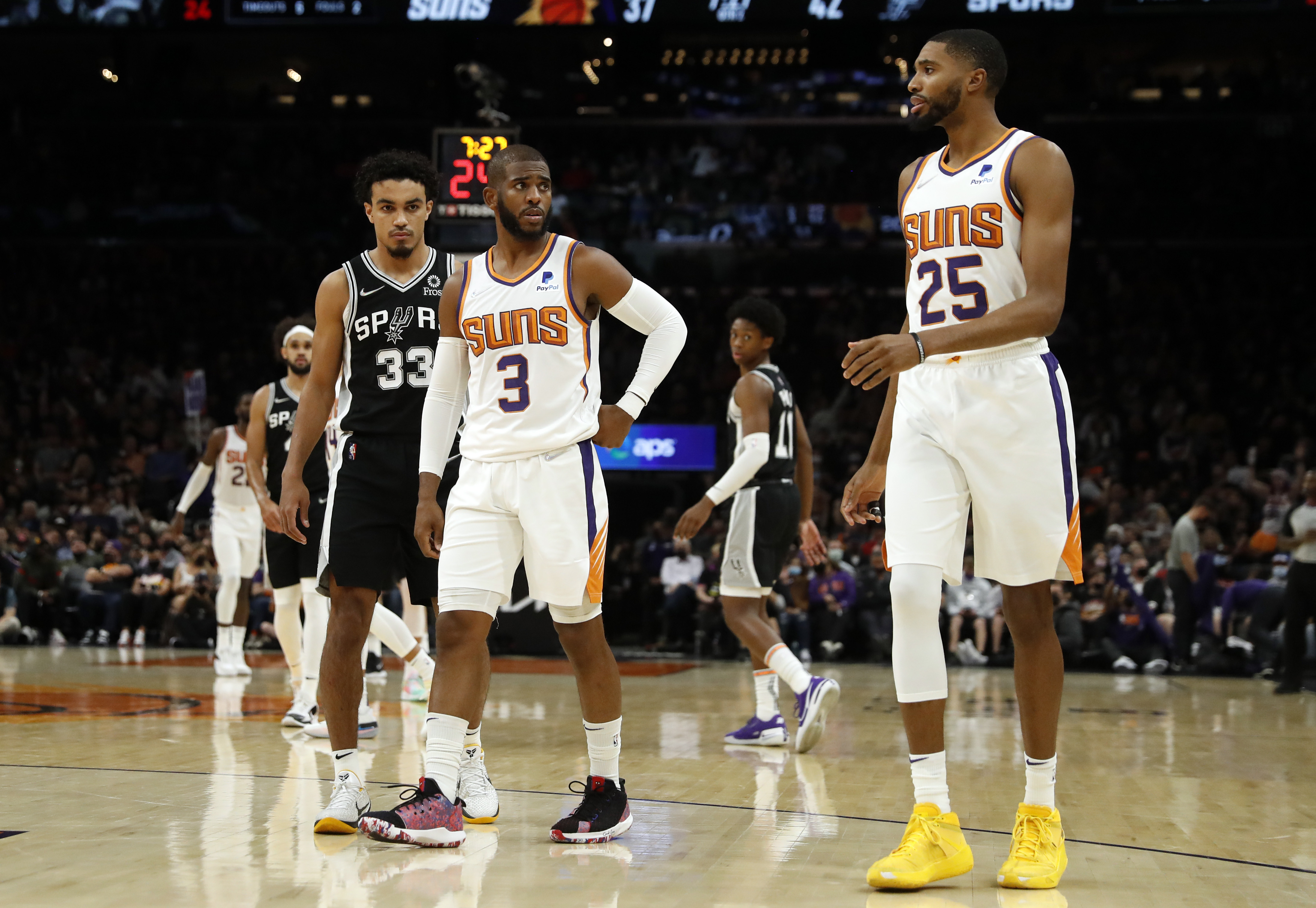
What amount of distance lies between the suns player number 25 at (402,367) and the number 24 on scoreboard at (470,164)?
7.56 meters

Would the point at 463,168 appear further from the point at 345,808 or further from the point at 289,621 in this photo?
the point at 345,808

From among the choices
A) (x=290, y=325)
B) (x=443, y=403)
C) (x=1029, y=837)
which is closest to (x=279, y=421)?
(x=290, y=325)

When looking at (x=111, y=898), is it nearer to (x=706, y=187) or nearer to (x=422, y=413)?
(x=422, y=413)

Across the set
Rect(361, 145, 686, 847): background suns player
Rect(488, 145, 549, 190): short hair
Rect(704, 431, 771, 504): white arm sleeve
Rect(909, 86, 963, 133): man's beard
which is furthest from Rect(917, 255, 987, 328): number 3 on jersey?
Rect(704, 431, 771, 504): white arm sleeve

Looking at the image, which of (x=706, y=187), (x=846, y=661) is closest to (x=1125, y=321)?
(x=706, y=187)

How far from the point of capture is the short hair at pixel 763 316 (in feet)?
22.1

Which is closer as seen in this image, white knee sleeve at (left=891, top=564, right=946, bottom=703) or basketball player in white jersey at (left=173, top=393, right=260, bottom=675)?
white knee sleeve at (left=891, top=564, right=946, bottom=703)

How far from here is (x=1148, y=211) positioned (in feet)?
66.3

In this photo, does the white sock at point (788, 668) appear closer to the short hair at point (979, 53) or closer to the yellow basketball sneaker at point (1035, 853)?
the yellow basketball sneaker at point (1035, 853)

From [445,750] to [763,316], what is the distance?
350cm

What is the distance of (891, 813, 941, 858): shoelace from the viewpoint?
337 centimetres

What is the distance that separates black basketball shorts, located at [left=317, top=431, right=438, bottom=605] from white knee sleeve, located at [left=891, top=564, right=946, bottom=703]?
1.53m

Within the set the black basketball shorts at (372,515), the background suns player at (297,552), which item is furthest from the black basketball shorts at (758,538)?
the black basketball shorts at (372,515)

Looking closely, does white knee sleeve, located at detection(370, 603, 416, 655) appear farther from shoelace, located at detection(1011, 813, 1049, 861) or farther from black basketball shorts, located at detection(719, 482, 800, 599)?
shoelace, located at detection(1011, 813, 1049, 861)
